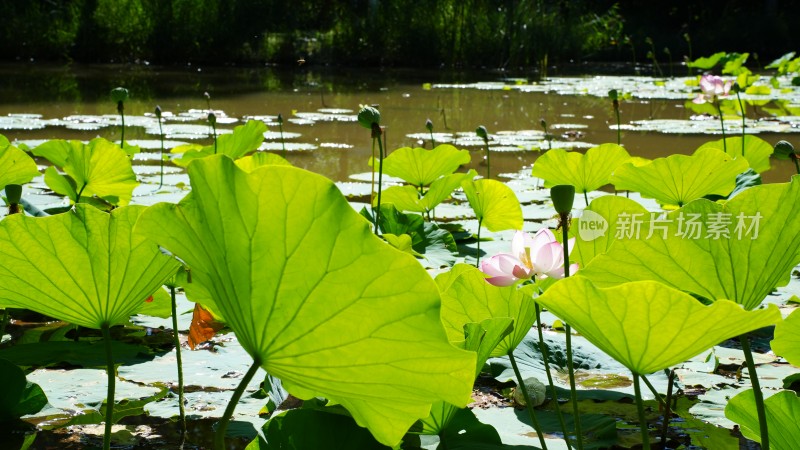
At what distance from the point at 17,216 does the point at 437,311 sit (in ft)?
1.51

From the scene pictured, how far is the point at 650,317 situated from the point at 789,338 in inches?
10.6

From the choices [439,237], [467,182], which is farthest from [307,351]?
[439,237]

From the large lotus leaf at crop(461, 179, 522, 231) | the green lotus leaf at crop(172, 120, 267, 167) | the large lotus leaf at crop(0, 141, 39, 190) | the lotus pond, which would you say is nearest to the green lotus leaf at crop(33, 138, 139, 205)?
the lotus pond

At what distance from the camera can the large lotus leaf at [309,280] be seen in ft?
2.01

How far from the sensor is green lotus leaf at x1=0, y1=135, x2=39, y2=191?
1298mm

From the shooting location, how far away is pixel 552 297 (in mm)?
619

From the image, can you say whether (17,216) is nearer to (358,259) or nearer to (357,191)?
(358,259)

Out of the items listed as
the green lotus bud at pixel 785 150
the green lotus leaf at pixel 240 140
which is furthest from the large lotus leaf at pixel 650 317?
the green lotus leaf at pixel 240 140

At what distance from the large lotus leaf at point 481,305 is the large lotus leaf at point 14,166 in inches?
29.5

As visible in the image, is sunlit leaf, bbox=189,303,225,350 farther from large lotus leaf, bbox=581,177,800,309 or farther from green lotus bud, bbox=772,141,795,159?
green lotus bud, bbox=772,141,795,159

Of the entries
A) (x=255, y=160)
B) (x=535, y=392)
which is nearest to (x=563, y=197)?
(x=535, y=392)

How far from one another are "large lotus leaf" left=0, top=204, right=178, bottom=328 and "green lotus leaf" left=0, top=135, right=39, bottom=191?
0.49m

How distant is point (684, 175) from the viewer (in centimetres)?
140

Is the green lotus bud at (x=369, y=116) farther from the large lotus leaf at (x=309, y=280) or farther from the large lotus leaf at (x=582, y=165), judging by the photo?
the large lotus leaf at (x=309, y=280)
